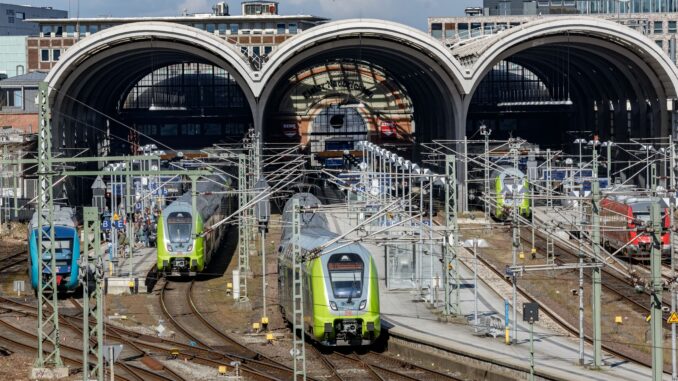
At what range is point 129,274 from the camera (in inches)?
1891

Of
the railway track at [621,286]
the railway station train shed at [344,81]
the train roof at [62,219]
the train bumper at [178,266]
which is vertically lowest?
the railway track at [621,286]

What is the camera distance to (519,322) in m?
38.4

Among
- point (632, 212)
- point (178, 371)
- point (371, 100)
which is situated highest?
point (371, 100)

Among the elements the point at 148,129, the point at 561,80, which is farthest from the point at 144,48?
the point at 561,80

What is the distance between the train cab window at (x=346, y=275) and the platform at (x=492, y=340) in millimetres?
2211

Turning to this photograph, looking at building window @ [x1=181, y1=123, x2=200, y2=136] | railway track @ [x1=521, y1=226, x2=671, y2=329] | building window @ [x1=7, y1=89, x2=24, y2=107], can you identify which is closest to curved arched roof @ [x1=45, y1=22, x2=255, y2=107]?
railway track @ [x1=521, y1=226, x2=671, y2=329]

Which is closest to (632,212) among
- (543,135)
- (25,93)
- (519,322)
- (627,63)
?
(519,322)

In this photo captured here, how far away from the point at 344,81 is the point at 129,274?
181ft

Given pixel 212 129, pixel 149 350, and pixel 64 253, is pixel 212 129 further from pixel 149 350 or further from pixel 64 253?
pixel 149 350

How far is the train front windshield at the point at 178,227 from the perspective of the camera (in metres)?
47.7

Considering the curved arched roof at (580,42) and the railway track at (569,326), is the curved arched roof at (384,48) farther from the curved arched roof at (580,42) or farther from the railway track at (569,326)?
the railway track at (569,326)

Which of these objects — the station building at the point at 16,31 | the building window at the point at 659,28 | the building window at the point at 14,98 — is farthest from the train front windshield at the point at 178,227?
the station building at the point at 16,31

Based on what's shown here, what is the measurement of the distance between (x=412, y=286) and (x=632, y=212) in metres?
12.2

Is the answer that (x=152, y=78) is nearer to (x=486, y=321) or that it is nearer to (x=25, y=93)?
(x=25, y=93)
